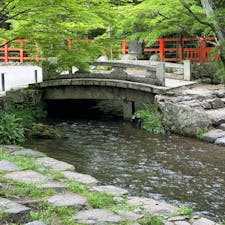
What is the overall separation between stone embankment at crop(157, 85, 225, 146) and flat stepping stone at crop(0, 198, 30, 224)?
29.8ft

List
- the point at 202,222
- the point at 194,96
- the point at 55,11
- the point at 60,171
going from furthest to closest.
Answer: the point at 194,96 < the point at 55,11 < the point at 60,171 < the point at 202,222

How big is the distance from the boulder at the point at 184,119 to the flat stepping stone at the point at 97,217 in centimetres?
922

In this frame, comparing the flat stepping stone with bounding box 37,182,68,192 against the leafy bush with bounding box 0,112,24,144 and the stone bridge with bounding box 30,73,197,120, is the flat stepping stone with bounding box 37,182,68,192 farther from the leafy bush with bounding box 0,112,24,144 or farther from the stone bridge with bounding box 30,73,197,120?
the stone bridge with bounding box 30,73,197,120

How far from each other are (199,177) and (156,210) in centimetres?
389

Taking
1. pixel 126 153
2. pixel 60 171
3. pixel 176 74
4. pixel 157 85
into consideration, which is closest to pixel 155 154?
pixel 126 153

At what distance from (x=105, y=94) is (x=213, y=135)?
247 inches

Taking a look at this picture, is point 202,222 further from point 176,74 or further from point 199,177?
point 176,74

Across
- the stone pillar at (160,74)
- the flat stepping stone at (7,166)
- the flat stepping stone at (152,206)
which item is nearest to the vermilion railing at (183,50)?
the stone pillar at (160,74)

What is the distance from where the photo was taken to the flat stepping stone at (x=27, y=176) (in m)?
7.46

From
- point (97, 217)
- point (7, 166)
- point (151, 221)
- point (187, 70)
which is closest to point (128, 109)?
point (187, 70)

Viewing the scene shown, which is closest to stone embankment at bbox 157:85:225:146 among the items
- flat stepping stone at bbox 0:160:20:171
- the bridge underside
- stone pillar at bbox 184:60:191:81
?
the bridge underside

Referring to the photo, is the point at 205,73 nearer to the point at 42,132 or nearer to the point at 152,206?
the point at 42,132

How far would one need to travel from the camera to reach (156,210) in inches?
273

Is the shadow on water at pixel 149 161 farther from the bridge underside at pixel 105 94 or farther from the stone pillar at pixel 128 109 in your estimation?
the bridge underside at pixel 105 94
